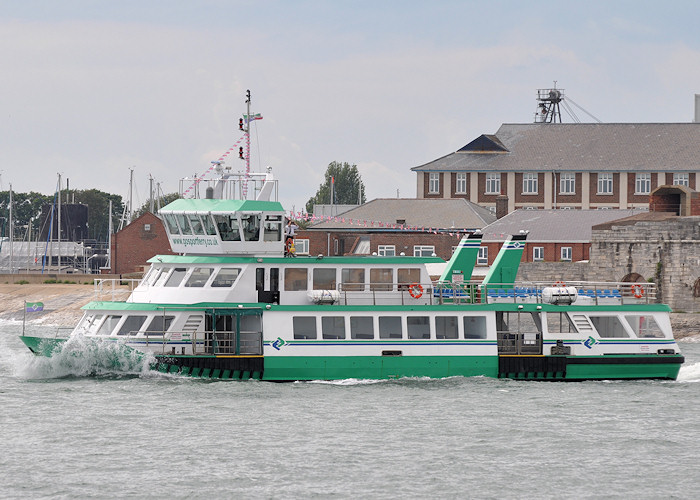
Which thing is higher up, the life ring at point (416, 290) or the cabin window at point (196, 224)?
the cabin window at point (196, 224)

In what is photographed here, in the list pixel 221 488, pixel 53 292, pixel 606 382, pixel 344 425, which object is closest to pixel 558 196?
pixel 53 292

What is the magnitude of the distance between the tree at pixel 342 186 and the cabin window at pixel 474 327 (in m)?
98.4

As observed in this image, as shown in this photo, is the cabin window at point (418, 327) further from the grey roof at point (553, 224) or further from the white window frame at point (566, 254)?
the white window frame at point (566, 254)

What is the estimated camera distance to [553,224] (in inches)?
3014

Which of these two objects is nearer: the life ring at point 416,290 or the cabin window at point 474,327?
the cabin window at point 474,327

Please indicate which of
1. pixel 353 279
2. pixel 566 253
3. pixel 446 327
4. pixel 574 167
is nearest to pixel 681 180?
pixel 574 167

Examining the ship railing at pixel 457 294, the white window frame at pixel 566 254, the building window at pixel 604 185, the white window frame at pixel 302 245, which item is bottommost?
the ship railing at pixel 457 294

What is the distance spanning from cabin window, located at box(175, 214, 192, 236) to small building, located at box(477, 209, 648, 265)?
130 feet

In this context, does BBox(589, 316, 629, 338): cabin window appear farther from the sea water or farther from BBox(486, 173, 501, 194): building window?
BBox(486, 173, 501, 194): building window

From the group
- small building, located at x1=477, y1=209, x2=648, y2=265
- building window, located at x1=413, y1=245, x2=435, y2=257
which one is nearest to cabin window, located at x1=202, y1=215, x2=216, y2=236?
small building, located at x1=477, y1=209, x2=648, y2=265

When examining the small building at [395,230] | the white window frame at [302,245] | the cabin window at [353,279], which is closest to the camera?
the cabin window at [353,279]

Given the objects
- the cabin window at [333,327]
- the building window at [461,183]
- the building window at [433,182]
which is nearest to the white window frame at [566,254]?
the building window at [461,183]

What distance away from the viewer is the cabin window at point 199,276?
35594 mm

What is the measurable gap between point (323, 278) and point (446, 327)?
4.13m
